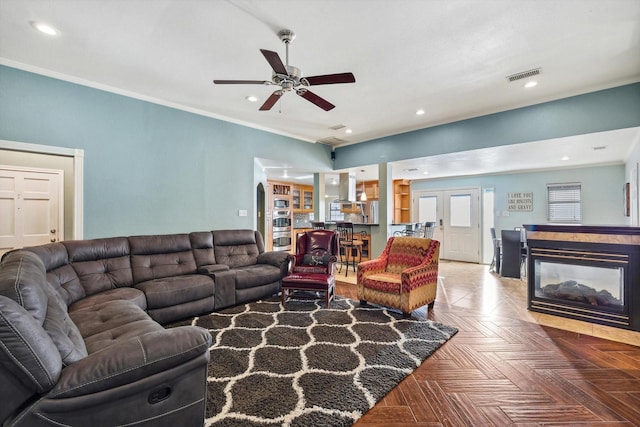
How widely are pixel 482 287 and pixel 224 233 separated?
4.31 metres

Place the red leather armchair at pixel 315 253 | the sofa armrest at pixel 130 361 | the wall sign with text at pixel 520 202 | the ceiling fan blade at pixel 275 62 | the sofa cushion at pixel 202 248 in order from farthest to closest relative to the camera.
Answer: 1. the wall sign with text at pixel 520 202
2. the red leather armchair at pixel 315 253
3. the sofa cushion at pixel 202 248
4. the ceiling fan blade at pixel 275 62
5. the sofa armrest at pixel 130 361

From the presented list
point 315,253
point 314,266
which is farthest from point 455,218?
point 314,266

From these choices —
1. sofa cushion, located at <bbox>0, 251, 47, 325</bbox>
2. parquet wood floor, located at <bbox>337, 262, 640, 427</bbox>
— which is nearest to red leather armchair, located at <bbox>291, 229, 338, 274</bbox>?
parquet wood floor, located at <bbox>337, 262, 640, 427</bbox>

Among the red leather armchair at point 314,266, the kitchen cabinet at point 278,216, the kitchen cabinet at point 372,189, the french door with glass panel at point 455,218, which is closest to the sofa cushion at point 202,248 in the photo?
the red leather armchair at point 314,266

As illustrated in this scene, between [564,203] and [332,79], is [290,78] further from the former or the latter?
[564,203]

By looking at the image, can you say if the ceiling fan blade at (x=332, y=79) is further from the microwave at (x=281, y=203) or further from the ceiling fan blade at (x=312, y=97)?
the microwave at (x=281, y=203)

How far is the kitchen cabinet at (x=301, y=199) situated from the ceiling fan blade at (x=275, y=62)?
22.7ft

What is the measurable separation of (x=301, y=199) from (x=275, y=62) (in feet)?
24.2

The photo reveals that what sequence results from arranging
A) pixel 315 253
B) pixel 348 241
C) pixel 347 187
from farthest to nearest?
pixel 347 187 → pixel 348 241 → pixel 315 253

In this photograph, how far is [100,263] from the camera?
9.89 feet

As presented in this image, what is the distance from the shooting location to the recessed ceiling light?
2.41m

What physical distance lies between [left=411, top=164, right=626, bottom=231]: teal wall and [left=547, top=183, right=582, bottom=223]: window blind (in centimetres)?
8

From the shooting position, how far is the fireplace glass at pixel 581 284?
3043mm

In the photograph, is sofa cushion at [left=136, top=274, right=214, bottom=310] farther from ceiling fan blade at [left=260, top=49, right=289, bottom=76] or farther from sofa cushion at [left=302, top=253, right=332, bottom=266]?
ceiling fan blade at [left=260, top=49, right=289, bottom=76]
